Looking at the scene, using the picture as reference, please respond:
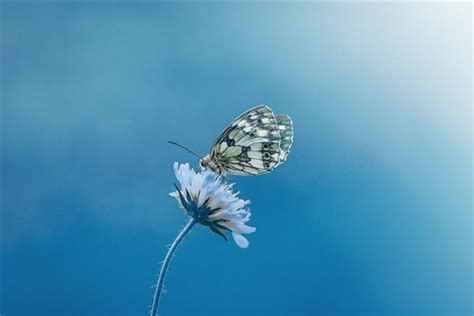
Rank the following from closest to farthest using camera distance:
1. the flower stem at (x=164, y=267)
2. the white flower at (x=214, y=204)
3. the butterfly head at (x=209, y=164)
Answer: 1. the flower stem at (x=164, y=267)
2. the white flower at (x=214, y=204)
3. the butterfly head at (x=209, y=164)

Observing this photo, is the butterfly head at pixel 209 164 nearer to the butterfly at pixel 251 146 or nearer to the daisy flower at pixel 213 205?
the butterfly at pixel 251 146

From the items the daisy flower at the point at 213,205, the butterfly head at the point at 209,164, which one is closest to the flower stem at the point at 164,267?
the daisy flower at the point at 213,205

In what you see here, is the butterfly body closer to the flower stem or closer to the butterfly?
the butterfly

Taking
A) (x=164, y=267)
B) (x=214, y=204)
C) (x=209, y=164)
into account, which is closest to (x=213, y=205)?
(x=214, y=204)

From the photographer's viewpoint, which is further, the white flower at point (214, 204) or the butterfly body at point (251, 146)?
the butterfly body at point (251, 146)

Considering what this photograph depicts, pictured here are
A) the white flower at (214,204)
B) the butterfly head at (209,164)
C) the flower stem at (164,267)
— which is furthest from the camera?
the butterfly head at (209,164)

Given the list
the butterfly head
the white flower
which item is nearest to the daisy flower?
the white flower
